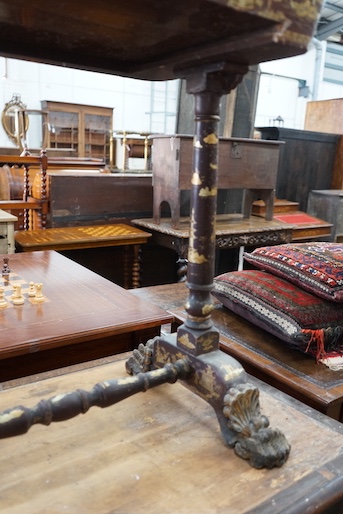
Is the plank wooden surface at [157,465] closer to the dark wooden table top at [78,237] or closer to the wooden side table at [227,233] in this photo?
the dark wooden table top at [78,237]

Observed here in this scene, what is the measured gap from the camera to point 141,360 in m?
1.03

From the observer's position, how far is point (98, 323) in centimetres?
140

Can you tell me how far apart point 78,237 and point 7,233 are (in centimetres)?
46

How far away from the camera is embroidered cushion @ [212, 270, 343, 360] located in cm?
147

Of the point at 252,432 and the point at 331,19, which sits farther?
the point at 331,19

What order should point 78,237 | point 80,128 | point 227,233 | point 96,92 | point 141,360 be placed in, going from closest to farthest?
point 141,360
point 78,237
point 227,233
point 80,128
point 96,92

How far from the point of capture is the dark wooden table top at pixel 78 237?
2775mm

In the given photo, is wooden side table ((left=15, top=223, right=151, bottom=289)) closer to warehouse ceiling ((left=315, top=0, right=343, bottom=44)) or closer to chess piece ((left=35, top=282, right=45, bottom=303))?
chess piece ((left=35, top=282, right=45, bottom=303))

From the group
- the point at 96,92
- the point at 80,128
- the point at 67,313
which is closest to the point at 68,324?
the point at 67,313

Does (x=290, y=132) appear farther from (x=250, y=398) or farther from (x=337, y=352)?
(x=250, y=398)

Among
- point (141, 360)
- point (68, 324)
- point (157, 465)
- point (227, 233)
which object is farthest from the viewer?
point (227, 233)

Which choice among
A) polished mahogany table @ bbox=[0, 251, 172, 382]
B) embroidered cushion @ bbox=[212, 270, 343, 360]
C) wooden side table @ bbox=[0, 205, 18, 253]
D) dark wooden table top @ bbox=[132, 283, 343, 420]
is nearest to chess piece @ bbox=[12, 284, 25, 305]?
polished mahogany table @ bbox=[0, 251, 172, 382]

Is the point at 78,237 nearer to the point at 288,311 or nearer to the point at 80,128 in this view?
the point at 288,311

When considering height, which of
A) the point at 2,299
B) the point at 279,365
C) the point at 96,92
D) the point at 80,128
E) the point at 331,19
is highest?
the point at 331,19
